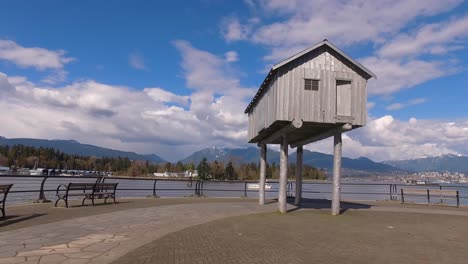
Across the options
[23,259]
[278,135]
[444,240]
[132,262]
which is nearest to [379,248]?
[444,240]

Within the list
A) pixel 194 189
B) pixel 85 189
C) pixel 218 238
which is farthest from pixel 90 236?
pixel 194 189

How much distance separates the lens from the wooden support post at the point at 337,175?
16.7m

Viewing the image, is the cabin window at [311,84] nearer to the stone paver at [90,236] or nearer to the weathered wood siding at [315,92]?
the weathered wood siding at [315,92]

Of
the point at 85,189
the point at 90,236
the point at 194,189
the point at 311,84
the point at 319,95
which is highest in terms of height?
the point at 311,84

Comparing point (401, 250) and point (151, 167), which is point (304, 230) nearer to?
point (401, 250)

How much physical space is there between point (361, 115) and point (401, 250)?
28.2 ft

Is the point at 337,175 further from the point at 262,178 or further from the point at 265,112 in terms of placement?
the point at 262,178

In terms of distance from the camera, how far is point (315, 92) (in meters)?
16.6

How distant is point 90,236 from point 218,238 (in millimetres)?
3178

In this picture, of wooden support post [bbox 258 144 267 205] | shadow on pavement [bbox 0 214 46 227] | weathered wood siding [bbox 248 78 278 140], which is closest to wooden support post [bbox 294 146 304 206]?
wooden support post [bbox 258 144 267 205]

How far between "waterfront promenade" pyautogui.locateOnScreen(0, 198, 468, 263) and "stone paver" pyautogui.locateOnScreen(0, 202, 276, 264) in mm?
18

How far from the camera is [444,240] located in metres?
10.9

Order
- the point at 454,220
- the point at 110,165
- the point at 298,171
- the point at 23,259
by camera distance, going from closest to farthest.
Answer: the point at 23,259 → the point at 454,220 → the point at 298,171 → the point at 110,165

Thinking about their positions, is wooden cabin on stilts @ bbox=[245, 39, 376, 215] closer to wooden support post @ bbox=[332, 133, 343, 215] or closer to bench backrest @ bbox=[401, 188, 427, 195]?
wooden support post @ bbox=[332, 133, 343, 215]
